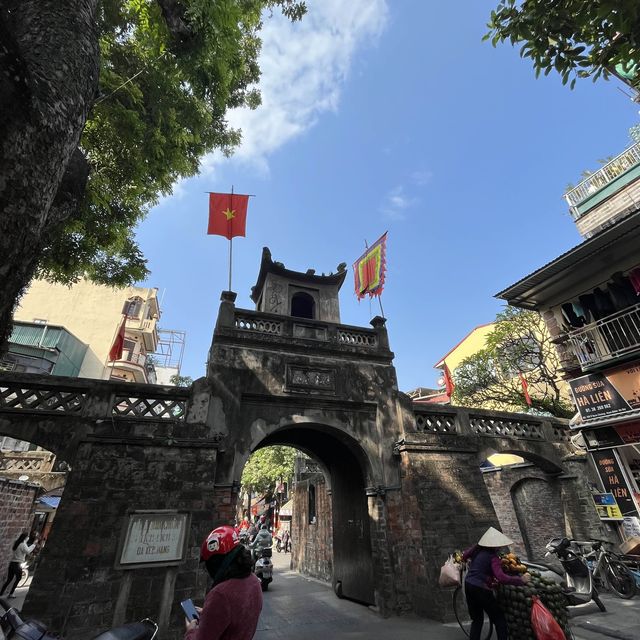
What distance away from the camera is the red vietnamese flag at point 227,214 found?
974cm

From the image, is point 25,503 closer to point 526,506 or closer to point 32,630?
point 32,630

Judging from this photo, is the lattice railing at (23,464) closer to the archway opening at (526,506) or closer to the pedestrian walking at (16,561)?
the pedestrian walking at (16,561)

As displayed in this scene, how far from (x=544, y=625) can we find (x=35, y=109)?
20.7 ft

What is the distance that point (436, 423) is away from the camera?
8.67 meters

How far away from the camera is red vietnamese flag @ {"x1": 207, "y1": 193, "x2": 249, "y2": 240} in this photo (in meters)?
9.74

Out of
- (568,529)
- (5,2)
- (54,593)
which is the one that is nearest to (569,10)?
(5,2)

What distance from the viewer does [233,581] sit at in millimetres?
2484

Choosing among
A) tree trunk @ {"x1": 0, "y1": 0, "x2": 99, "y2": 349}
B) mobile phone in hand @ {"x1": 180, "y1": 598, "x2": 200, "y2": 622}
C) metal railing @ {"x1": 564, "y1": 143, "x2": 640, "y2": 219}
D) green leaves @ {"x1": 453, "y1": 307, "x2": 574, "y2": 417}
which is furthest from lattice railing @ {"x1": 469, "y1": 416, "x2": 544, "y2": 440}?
tree trunk @ {"x1": 0, "y1": 0, "x2": 99, "y2": 349}

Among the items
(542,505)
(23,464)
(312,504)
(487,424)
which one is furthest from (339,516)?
(23,464)

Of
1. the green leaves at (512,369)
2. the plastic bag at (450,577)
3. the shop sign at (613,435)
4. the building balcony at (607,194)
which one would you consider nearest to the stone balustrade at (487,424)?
the shop sign at (613,435)

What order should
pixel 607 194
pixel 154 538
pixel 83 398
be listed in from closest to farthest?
pixel 154 538 < pixel 83 398 < pixel 607 194

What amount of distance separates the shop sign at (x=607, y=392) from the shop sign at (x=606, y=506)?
1834 mm

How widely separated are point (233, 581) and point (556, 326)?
11765mm

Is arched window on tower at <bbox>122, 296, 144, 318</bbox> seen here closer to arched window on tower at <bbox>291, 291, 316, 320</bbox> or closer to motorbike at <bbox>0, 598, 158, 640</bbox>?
arched window on tower at <bbox>291, 291, 316, 320</bbox>
